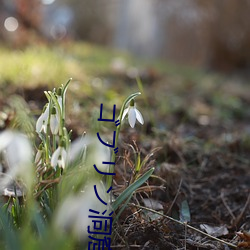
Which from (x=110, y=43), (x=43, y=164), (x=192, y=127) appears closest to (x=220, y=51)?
(x=192, y=127)

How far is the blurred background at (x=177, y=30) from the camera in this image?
6.61m

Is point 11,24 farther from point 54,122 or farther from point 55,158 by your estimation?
point 55,158

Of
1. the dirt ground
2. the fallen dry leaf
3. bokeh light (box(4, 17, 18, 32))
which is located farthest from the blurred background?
the fallen dry leaf

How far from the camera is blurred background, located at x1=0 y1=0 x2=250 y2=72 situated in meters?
6.61

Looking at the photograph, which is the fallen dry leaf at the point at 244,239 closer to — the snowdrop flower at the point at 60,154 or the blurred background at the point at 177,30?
the snowdrop flower at the point at 60,154

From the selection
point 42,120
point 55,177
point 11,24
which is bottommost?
point 55,177

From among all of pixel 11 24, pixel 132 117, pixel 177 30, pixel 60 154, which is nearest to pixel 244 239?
pixel 132 117

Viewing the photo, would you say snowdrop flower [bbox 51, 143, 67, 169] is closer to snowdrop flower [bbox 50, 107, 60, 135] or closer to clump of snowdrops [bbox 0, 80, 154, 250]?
clump of snowdrops [bbox 0, 80, 154, 250]

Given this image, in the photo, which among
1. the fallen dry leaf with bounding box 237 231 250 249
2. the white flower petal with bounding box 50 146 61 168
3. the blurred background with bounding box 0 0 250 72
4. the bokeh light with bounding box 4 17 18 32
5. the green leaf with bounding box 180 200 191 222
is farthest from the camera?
the blurred background with bounding box 0 0 250 72

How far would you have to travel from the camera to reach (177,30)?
910 cm

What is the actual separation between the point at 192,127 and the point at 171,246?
1.87m

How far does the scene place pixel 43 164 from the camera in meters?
1.24

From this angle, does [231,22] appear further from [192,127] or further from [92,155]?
[92,155]

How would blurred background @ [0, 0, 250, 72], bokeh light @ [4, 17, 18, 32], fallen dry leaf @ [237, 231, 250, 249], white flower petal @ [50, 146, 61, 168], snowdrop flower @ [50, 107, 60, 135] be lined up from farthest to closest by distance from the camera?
blurred background @ [0, 0, 250, 72]
bokeh light @ [4, 17, 18, 32]
fallen dry leaf @ [237, 231, 250, 249]
snowdrop flower @ [50, 107, 60, 135]
white flower petal @ [50, 146, 61, 168]
